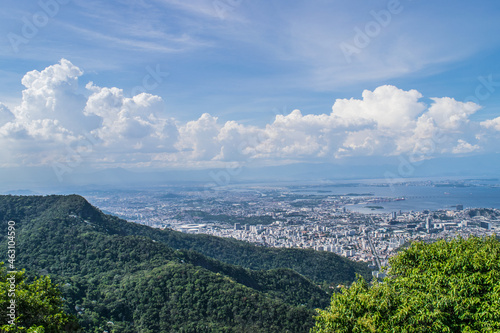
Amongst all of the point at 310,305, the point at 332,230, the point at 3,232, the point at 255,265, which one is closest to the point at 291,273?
the point at 310,305

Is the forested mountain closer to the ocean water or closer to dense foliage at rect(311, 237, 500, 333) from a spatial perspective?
dense foliage at rect(311, 237, 500, 333)

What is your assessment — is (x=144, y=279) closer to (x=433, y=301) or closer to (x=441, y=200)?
(x=433, y=301)

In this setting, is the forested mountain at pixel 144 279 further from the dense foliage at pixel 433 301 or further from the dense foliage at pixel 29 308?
the dense foliage at pixel 433 301

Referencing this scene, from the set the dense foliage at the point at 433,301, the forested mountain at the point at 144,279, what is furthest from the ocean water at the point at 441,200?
the dense foliage at the point at 433,301

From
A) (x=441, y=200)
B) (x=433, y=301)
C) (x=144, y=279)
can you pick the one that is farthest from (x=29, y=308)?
(x=441, y=200)

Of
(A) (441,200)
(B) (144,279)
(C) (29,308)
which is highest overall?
(C) (29,308)
